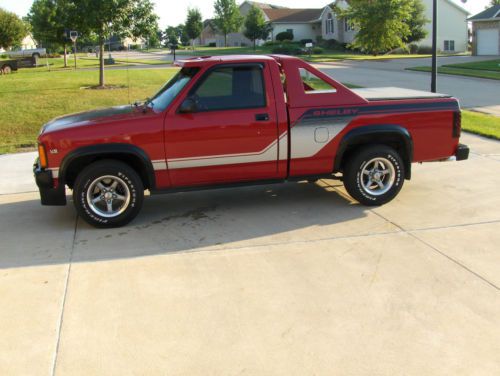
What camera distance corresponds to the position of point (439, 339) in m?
3.74

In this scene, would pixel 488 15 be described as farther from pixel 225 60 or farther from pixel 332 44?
pixel 225 60

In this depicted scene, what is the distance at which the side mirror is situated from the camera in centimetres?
599

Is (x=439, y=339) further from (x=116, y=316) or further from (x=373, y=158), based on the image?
(x=373, y=158)

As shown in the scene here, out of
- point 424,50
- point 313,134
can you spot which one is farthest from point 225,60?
point 424,50

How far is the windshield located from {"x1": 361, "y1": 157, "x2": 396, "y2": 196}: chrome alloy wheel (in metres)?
2.31

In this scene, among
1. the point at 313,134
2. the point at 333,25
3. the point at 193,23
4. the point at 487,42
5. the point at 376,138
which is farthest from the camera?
the point at 193,23

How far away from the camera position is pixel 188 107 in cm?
599

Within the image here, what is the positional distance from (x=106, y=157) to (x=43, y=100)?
11.1m

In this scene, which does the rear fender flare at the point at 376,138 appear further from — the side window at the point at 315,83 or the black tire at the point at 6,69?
the black tire at the point at 6,69

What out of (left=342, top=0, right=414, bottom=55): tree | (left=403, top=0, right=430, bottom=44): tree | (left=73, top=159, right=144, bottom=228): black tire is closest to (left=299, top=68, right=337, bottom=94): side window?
(left=73, top=159, right=144, bottom=228): black tire

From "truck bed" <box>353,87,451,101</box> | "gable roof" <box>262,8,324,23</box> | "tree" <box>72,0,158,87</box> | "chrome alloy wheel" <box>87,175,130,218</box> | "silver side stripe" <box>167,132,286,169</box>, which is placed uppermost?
"gable roof" <box>262,8,324,23</box>

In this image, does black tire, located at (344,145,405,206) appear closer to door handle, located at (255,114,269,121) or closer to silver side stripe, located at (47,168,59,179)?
door handle, located at (255,114,269,121)

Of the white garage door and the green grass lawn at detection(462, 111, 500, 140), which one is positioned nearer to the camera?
the green grass lawn at detection(462, 111, 500, 140)

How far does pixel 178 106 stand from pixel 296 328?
3.02 m
